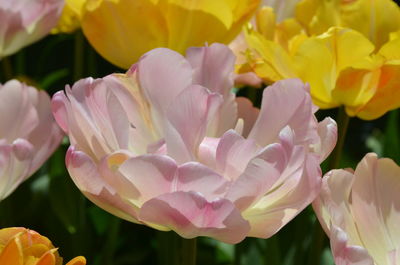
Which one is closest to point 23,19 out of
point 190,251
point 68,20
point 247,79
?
point 68,20

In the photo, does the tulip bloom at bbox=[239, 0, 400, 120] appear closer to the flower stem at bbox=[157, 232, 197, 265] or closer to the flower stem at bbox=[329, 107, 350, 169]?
the flower stem at bbox=[329, 107, 350, 169]

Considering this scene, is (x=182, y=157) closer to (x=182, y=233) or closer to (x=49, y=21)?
(x=182, y=233)

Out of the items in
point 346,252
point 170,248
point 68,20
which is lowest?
point 170,248

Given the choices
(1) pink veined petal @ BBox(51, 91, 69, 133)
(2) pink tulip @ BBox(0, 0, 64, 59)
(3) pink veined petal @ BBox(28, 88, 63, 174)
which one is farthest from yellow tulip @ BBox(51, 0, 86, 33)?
(1) pink veined petal @ BBox(51, 91, 69, 133)

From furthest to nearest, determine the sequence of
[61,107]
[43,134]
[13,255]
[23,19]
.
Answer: [23,19] < [43,134] < [61,107] < [13,255]

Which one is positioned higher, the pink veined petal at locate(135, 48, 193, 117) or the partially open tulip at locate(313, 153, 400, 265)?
the pink veined petal at locate(135, 48, 193, 117)

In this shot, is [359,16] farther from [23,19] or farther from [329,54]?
[23,19]

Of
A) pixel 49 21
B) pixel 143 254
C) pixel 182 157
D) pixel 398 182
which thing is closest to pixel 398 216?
pixel 398 182
